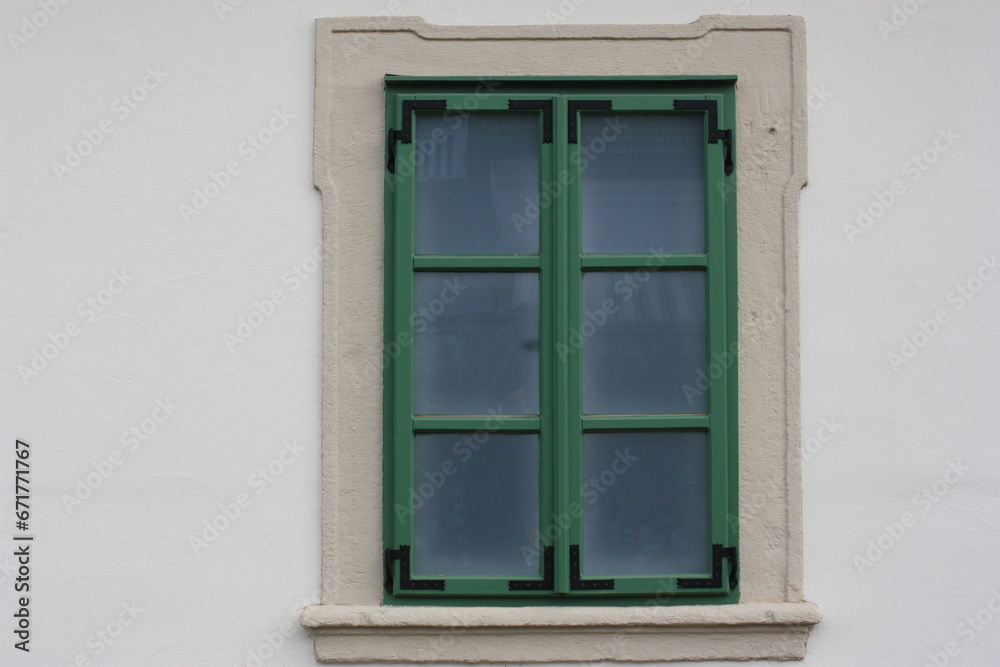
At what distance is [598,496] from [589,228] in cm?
93

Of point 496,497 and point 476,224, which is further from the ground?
point 476,224

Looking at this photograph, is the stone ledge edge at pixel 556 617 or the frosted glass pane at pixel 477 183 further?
the frosted glass pane at pixel 477 183

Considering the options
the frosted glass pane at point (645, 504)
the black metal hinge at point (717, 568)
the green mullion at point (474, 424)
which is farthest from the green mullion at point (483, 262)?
the black metal hinge at point (717, 568)

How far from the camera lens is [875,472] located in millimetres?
3082

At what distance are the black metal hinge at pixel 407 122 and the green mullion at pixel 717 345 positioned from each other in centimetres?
94

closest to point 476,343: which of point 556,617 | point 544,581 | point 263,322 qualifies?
point 263,322

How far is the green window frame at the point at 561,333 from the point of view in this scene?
303 cm

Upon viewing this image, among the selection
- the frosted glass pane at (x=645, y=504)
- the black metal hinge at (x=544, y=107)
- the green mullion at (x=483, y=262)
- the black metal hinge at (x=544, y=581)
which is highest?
the black metal hinge at (x=544, y=107)

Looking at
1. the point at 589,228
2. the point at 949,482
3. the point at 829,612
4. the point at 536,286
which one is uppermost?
the point at 589,228

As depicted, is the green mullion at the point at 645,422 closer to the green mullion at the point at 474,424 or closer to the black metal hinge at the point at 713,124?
the green mullion at the point at 474,424

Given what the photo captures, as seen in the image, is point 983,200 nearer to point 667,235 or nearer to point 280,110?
point 667,235

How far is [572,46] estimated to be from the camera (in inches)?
124

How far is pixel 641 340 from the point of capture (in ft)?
10.2

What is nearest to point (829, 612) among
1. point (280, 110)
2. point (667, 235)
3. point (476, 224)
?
point (667, 235)
